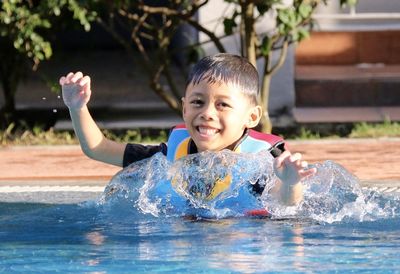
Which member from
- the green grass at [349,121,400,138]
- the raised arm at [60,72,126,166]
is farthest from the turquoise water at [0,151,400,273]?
the green grass at [349,121,400,138]

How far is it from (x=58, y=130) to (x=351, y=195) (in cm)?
390

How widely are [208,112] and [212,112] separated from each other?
2 centimetres

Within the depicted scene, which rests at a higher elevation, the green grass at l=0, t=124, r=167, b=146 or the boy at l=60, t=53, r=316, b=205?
the boy at l=60, t=53, r=316, b=205

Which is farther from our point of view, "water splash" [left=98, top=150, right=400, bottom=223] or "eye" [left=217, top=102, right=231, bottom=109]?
"water splash" [left=98, top=150, right=400, bottom=223]

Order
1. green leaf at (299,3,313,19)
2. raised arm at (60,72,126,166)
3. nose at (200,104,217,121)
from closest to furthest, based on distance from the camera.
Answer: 1. nose at (200,104,217,121)
2. raised arm at (60,72,126,166)
3. green leaf at (299,3,313,19)

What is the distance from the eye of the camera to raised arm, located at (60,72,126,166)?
15.0ft

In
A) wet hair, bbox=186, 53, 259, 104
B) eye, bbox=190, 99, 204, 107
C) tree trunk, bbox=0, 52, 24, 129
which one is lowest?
tree trunk, bbox=0, 52, 24, 129

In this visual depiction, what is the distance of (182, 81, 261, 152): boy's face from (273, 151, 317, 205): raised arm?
0.33 meters

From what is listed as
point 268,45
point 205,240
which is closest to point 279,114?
point 268,45

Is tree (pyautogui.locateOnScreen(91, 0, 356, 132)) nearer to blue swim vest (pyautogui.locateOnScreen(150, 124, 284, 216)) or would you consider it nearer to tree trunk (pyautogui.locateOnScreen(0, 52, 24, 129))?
tree trunk (pyautogui.locateOnScreen(0, 52, 24, 129))

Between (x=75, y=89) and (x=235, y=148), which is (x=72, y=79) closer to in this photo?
(x=75, y=89)

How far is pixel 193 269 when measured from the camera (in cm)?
372

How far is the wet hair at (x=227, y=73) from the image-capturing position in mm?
4512

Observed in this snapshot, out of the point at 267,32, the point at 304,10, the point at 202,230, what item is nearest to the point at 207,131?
the point at 202,230
